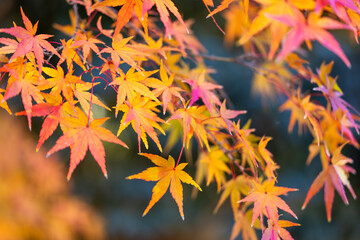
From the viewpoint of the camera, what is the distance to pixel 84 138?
0.68m

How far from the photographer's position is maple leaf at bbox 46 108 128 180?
654 mm

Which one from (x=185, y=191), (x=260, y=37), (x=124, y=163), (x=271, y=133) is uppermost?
(x=260, y=37)

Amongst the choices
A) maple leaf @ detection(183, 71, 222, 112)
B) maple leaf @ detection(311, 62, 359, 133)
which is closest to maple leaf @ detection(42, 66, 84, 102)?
maple leaf @ detection(183, 71, 222, 112)

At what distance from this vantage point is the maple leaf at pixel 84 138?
0.65 metres

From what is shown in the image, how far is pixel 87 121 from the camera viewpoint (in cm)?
70

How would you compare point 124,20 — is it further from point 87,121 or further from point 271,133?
point 271,133

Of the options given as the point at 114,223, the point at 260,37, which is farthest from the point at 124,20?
the point at 114,223

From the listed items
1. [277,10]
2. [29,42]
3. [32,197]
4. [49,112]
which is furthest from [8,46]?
[32,197]

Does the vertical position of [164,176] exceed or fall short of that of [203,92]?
it falls short

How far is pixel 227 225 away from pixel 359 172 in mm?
1138

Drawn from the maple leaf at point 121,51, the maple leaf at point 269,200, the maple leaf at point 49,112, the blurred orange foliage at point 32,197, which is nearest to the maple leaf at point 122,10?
the maple leaf at point 121,51

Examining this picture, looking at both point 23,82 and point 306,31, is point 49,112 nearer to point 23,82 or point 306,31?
point 23,82

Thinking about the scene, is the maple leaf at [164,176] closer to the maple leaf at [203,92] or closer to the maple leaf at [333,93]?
the maple leaf at [203,92]

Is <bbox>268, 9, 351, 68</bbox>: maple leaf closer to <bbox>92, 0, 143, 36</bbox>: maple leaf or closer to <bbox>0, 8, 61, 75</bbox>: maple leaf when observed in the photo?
<bbox>92, 0, 143, 36</bbox>: maple leaf
